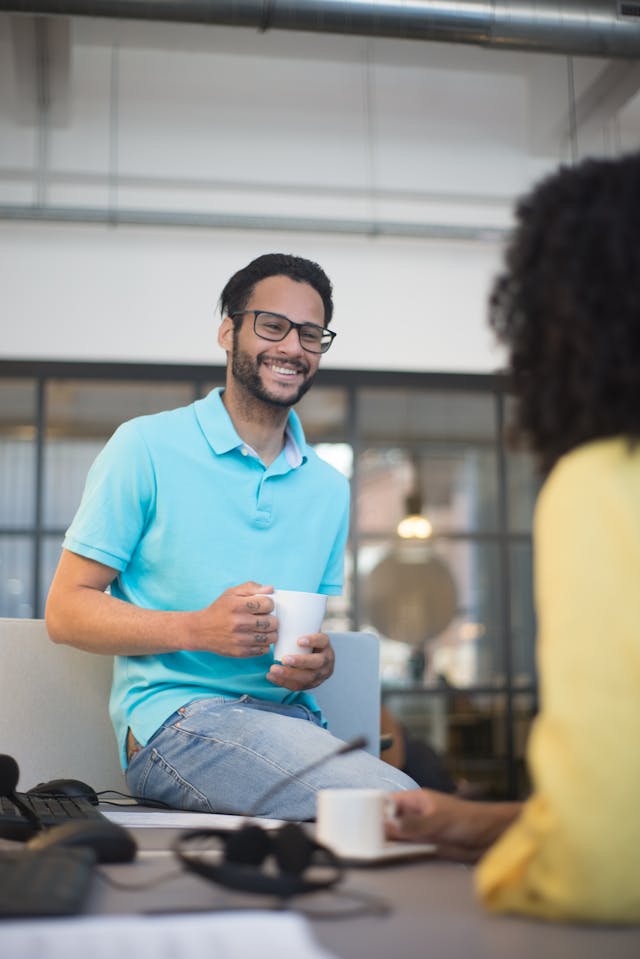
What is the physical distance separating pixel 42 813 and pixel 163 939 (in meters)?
0.66

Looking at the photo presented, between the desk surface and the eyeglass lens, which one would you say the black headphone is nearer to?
the desk surface

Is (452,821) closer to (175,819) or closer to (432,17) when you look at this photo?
(175,819)

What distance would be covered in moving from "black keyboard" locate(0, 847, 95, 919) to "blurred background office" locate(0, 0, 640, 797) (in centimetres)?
412

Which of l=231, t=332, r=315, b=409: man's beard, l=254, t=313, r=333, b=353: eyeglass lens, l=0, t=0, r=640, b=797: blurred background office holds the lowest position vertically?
l=231, t=332, r=315, b=409: man's beard

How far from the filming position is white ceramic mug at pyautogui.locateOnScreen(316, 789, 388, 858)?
3.34ft

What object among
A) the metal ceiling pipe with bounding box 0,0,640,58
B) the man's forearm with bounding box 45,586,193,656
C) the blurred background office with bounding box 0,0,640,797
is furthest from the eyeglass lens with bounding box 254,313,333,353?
the blurred background office with bounding box 0,0,640,797

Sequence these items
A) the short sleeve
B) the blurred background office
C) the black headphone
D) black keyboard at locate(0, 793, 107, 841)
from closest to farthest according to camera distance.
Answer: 1. the black headphone
2. black keyboard at locate(0, 793, 107, 841)
3. the short sleeve
4. the blurred background office

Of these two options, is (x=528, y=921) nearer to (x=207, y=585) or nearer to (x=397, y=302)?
(x=207, y=585)

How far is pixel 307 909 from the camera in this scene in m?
0.81

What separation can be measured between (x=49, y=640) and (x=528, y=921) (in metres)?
1.33

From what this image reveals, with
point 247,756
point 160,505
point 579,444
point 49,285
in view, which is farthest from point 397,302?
point 579,444

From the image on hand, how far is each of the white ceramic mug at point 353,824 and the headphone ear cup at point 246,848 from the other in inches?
5.2

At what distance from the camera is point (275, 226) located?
4.89 m

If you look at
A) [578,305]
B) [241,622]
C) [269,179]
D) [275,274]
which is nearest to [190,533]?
[241,622]
